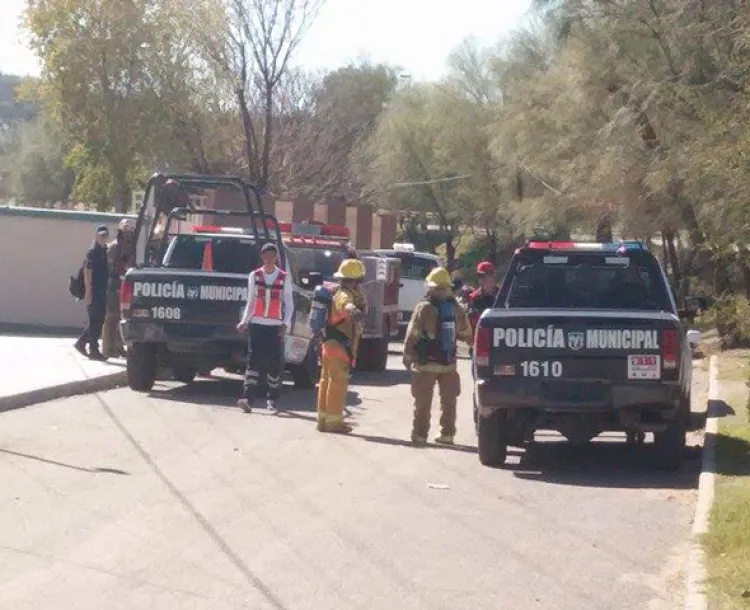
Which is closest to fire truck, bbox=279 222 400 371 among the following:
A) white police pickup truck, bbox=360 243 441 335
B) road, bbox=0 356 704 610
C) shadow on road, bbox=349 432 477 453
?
shadow on road, bbox=349 432 477 453

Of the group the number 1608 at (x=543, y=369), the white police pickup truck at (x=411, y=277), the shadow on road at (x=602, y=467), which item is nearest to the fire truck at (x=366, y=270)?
A: the shadow on road at (x=602, y=467)

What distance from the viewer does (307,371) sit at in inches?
726

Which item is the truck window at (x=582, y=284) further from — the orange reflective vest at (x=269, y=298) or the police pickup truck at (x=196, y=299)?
the police pickup truck at (x=196, y=299)

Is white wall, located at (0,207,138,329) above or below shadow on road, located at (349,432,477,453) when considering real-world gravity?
above

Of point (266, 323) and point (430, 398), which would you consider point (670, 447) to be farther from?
point (266, 323)

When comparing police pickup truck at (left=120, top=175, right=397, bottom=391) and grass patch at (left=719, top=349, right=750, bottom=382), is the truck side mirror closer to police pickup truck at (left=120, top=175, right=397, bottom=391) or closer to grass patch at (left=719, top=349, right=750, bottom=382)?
police pickup truck at (left=120, top=175, right=397, bottom=391)

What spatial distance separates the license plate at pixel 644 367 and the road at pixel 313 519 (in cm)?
87

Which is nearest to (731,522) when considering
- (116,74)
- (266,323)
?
(266,323)

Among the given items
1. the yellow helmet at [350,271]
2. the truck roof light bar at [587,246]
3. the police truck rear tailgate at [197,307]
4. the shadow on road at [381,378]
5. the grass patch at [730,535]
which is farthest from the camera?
the shadow on road at [381,378]

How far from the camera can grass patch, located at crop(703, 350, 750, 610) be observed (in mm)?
7547

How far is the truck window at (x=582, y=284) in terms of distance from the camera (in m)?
13.2

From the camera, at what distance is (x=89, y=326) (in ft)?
66.1

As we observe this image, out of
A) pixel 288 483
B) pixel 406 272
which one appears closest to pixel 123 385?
pixel 288 483

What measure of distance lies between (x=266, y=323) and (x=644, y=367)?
5.05m
